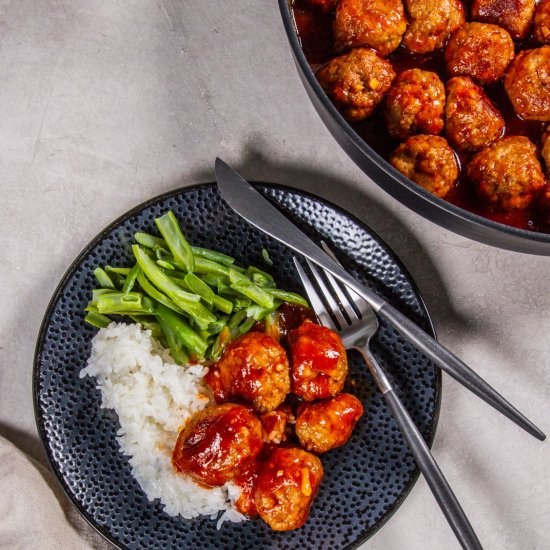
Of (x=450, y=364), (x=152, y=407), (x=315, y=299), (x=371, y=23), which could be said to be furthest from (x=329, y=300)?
(x=371, y=23)

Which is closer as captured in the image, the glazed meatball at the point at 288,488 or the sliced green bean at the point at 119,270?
the glazed meatball at the point at 288,488

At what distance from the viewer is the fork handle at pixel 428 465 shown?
8.12ft

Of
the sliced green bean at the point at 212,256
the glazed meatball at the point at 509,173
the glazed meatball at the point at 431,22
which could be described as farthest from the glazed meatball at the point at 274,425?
the glazed meatball at the point at 431,22

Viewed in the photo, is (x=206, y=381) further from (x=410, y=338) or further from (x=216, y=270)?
(x=410, y=338)

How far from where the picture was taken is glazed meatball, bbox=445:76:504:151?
2.30 meters

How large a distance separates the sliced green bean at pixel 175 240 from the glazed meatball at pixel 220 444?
1.77 feet

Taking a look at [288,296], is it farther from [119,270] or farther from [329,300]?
[119,270]

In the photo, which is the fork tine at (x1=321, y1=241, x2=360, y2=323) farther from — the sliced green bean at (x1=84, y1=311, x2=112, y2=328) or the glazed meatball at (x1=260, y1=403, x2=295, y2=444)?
the sliced green bean at (x1=84, y1=311, x2=112, y2=328)

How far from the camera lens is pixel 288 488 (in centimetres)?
249

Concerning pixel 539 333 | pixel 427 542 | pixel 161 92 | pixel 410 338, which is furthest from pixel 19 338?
pixel 539 333

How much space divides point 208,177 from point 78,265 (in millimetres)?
613

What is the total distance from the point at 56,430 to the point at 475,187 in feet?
5.75

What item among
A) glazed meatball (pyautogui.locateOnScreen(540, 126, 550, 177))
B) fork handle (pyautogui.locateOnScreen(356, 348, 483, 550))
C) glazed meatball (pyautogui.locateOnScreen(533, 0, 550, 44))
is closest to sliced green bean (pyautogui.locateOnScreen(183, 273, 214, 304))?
fork handle (pyautogui.locateOnScreen(356, 348, 483, 550))

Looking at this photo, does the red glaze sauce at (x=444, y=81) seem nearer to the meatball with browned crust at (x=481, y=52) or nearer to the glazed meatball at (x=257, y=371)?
the meatball with browned crust at (x=481, y=52)
